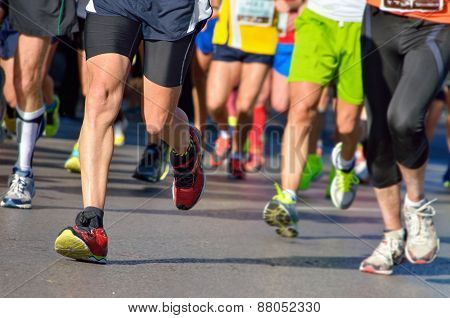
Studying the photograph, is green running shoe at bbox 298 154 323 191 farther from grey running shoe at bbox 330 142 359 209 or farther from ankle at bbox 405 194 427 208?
ankle at bbox 405 194 427 208

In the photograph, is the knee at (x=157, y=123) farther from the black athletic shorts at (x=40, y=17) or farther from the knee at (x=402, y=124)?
the black athletic shorts at (x=40, y=17)

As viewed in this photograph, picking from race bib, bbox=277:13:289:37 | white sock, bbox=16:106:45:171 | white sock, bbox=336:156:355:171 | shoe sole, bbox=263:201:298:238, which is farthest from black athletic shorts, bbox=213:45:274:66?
shoe sole, bbox=263:201:298:238

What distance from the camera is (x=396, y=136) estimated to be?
6.48 meters

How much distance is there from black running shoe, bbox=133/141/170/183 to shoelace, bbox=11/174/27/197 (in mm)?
2490

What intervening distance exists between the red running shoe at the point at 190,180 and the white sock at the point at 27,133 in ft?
3.61

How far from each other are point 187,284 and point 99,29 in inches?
51.1

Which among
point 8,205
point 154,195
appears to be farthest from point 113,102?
point 154,195

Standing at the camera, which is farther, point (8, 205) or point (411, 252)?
point (8, 205)

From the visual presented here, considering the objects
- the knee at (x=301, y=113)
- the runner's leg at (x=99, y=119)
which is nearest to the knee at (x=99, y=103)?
the runner's leg at (x=99, y=119)

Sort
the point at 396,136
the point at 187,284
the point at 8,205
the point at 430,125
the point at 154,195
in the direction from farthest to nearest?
the point at 430,125
the point at 154,195
the point at 8,205
the point at 396,136
the point at 187,284

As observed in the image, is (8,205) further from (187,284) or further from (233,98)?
(233,98)

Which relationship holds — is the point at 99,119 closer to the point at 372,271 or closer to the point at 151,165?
the point at 372,271

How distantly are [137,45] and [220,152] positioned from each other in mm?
5928

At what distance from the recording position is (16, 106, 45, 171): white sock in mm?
7840
